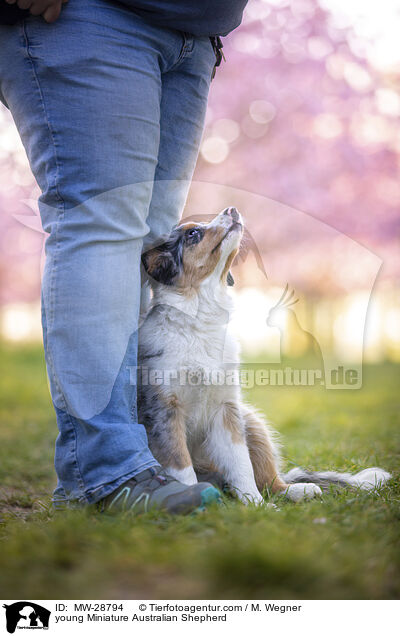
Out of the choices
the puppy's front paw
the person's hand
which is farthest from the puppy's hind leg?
the person's hand

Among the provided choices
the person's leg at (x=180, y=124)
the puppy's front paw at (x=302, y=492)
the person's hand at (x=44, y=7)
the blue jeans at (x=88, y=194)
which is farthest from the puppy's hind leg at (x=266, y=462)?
the person's hand at (x=44, y=7)

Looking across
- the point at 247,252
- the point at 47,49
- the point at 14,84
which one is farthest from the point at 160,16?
the point at 247,252

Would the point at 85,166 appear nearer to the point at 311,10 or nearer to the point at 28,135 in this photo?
the point at 28,135

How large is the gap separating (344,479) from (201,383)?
760mm

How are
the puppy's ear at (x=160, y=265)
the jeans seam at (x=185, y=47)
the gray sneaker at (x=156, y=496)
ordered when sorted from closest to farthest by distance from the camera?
the gray sneaker at (x=156, y=496) < the jeans seam at (x=185, y=47) < the puppy's ear at (x=160, y=265)

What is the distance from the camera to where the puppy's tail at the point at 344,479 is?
7.48 feet

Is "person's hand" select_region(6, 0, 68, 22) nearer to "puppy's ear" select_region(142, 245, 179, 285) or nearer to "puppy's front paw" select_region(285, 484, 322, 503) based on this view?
"puppy's ear" select_region(142, 245, 179, 285)

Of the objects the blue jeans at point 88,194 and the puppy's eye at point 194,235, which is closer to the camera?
the blue jeans at point 88,194

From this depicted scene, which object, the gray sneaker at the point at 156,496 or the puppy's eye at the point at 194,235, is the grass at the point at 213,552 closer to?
the gray sneaker at the point at 156,496
